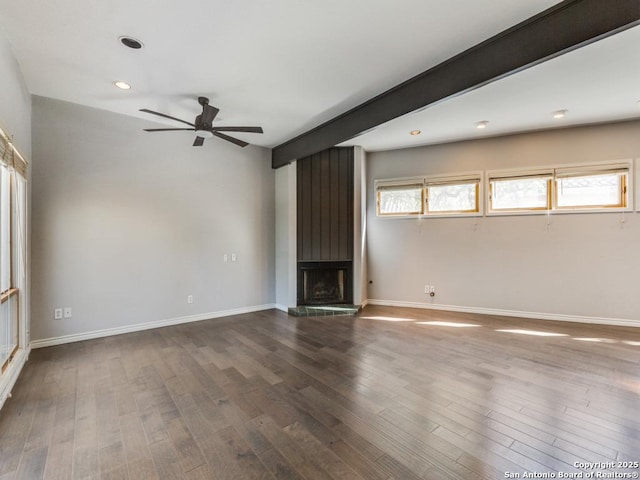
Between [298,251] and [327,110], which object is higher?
Result: [327,110]

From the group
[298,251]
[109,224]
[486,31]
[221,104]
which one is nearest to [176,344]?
[109,224]

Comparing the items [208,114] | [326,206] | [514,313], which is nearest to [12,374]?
[208,114]

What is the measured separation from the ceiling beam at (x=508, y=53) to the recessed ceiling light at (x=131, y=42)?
228 centimetres

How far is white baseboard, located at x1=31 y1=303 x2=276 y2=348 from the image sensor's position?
335 cm

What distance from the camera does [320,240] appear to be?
498 centimetres

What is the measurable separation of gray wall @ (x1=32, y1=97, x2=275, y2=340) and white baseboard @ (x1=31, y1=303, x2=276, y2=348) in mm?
52

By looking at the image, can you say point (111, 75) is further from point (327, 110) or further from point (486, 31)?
point (486, 31)

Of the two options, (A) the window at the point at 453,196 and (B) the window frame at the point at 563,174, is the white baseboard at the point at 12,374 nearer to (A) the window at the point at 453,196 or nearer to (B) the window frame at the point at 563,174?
(A) the window at the point at 453,196

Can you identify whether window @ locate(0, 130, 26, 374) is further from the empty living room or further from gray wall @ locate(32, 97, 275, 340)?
gray wall @ locate(32, 97, 275, 340)

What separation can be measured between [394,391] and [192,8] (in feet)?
10.9

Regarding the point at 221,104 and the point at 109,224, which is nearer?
the point at 221,104

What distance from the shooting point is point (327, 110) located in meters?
3.64

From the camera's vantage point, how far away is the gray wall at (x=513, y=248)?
159 inches

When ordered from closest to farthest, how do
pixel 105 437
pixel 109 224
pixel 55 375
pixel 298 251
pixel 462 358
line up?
pixel 105 437, pixel 55 375, pixel 462 358, pixel 109 224, pixel 298 251
